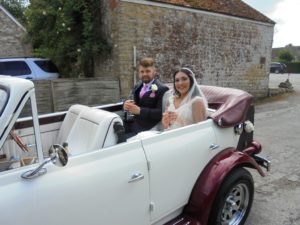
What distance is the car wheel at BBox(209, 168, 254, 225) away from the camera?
2.97 m

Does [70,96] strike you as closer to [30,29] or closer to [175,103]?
[30,29]

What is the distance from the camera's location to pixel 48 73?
451 inches

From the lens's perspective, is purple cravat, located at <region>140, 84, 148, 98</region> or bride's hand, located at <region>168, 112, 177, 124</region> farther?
purple cravat, located at <region>140, 84, 148, 98</region>

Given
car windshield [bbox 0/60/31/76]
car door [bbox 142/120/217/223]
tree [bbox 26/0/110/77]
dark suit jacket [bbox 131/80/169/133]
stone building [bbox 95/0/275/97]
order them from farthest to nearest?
car windshield [bbox 0/60/31/76] < tree [bbox 26/0/110/77] < stone building [bbox 95/0/275/97] < dark suit jacket [bbox 131/80/169/133] < car door [bbox 142/120/217/223]

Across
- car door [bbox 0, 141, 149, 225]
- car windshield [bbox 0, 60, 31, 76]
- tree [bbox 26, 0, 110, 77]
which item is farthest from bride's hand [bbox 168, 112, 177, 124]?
car windshield [bbox 0, 60, 31, 76]

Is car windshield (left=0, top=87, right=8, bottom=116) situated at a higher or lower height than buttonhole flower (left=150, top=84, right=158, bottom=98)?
higher

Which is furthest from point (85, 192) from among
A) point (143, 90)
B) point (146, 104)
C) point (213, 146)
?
point (143, 90)

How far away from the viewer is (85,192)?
1.99 meters

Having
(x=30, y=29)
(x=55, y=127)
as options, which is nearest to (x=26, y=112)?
(x=55, y=127)

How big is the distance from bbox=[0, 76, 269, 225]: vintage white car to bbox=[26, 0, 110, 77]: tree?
727 cm

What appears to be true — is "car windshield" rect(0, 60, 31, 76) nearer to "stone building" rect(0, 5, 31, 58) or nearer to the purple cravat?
"stone building" rect(0, 5, 31, 58)

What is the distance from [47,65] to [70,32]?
1965 millimetres

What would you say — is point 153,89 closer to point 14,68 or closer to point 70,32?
point 70,32

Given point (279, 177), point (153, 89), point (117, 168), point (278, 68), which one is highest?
point (153, 89)
